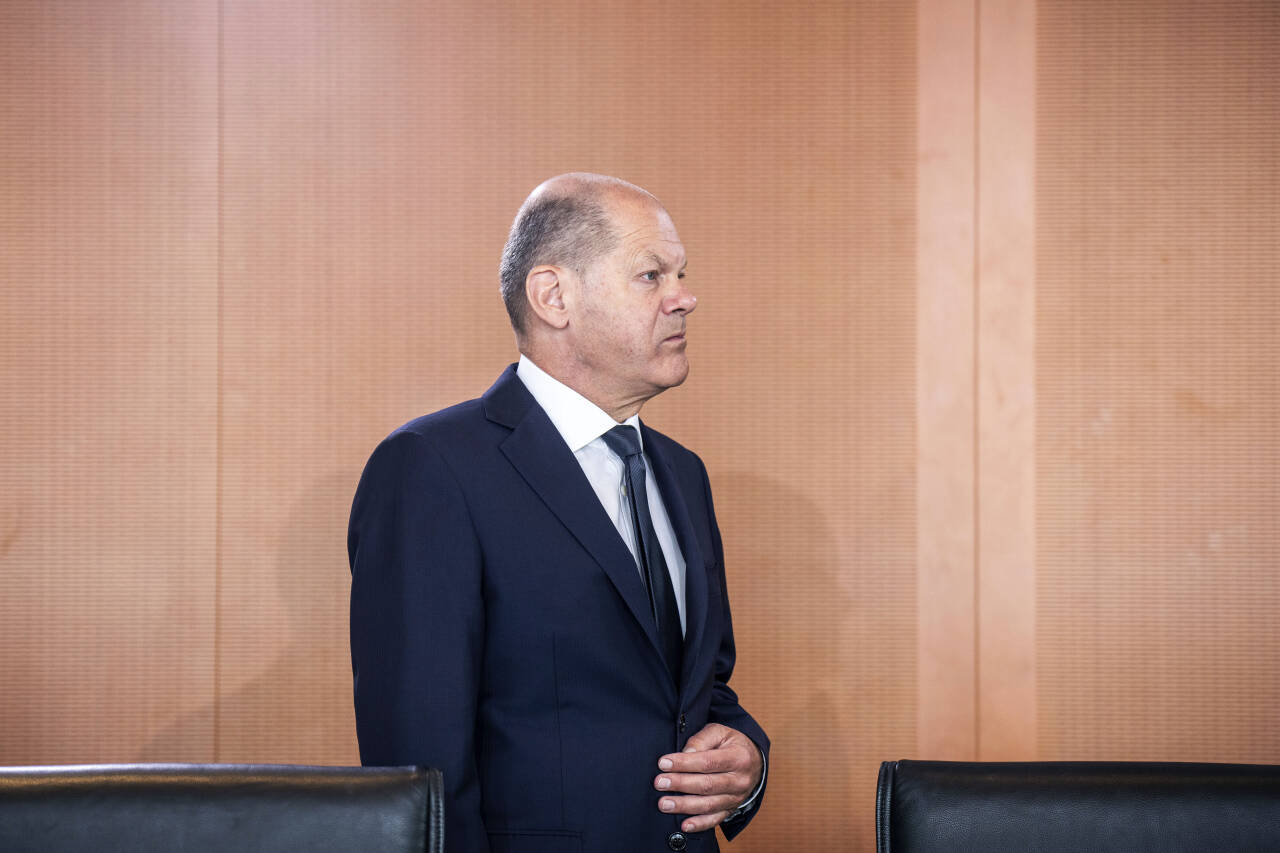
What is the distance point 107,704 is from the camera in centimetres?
274

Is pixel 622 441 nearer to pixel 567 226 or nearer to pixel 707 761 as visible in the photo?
pixel 567 226

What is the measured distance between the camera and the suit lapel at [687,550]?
1538 millimetres

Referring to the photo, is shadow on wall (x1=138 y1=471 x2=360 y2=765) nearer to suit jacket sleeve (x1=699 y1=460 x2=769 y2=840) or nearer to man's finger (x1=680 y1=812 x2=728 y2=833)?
suit jacket sleeve (x1=699 y1=460 x2=769 y2=840)

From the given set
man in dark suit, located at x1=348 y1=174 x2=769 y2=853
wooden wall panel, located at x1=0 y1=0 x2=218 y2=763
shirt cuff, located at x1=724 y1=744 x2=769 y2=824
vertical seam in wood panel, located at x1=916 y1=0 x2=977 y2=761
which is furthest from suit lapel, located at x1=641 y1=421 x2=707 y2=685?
wooden wall panel, located at x1=0 y1=0 x2=218 y2=763

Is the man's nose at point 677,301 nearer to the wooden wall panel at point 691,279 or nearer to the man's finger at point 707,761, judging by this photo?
the man's finger at point 707,761

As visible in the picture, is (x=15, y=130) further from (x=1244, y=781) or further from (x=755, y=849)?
(x=1244, y=781)

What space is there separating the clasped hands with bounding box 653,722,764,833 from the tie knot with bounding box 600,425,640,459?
0.44m

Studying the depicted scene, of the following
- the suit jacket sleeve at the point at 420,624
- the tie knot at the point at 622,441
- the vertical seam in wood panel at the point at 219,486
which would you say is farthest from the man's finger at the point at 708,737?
the vertical seam in wood panel at the point at 219,486

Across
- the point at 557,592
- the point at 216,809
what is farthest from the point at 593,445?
the point at 216,809

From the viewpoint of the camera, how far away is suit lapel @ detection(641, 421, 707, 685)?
154cm

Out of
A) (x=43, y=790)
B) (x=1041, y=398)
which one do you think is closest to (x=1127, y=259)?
(x=1041, y=398)

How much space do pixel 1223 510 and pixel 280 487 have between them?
260 cm

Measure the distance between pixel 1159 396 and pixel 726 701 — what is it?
68.4 inches

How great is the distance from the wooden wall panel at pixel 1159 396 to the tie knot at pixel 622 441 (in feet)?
5.27
